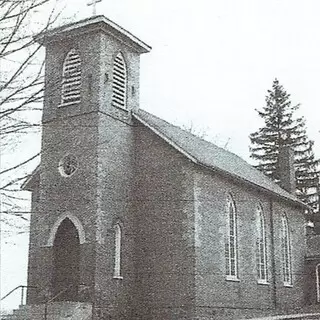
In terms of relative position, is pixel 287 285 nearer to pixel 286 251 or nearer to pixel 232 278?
pixel 286 251

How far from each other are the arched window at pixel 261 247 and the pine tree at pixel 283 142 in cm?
2715

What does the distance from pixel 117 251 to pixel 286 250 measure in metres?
12.3

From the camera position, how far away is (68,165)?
25.7 meters

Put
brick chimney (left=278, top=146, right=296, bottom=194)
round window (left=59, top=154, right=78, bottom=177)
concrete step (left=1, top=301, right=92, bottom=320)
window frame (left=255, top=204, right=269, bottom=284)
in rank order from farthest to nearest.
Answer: brick chimney (left=278, top=146, right=296, bottom=194), window frame (left=255, top=204, right=269, bottom=284), round window (left=59, top=154, right=78, bottom=177), concrete step (left=1, top=301, right=92, bottom=320)

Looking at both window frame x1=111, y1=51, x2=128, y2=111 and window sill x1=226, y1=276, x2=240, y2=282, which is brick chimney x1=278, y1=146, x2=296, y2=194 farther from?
window frame x1=111, y1=51, x2=128, y2=111

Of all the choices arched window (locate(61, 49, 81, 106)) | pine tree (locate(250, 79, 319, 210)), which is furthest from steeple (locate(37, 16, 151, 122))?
pine tree (locate(250, 79, 319, 210))

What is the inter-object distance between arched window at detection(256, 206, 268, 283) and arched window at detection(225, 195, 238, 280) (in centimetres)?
258

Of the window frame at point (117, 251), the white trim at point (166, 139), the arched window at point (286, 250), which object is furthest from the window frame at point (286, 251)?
the window frame at point (117, 251)

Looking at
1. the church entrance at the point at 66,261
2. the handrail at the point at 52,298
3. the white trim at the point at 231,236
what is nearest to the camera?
the handrail at the point at 52,298

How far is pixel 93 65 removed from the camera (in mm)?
25781

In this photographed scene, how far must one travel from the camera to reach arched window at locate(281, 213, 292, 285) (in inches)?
1318

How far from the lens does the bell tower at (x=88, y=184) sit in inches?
955

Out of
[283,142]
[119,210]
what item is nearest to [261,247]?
[119,210]

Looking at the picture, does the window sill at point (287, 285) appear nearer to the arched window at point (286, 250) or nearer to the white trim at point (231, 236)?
the arched window at point (286, 250)
